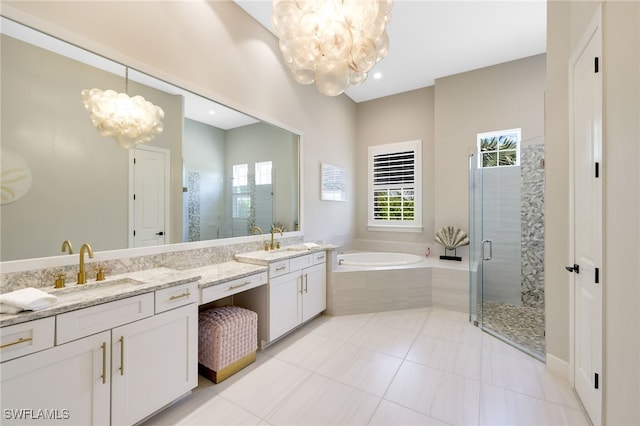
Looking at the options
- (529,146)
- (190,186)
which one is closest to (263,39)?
(190,186)

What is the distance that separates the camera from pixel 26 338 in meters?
1.10

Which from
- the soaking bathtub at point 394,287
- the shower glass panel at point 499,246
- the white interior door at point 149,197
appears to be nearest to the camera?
the white interior door at point 149,197

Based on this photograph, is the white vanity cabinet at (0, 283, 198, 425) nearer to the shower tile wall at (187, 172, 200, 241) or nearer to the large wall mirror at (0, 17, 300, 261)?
the large wall mirror at (0, 17, 300, 261)

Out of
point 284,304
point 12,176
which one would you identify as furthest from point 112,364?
point 284,304

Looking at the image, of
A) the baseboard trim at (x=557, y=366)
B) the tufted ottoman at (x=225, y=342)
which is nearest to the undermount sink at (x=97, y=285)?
the tufted ottoman at (x=225, y=342)

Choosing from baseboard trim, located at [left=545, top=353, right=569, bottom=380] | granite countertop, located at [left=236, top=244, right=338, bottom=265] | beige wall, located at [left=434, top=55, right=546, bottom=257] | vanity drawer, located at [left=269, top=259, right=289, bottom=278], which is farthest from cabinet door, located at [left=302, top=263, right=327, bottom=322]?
beige wall, located at [left=434, top=55, right=546, bottom=257]

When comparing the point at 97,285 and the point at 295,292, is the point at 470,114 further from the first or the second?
the point at 97,285

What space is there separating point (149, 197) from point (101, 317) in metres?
0.98

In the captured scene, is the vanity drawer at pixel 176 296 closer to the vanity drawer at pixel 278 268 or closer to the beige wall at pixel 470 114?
the vanity drawer at pixel 278 268

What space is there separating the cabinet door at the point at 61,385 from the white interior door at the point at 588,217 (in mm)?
2664

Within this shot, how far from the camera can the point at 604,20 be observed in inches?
55.0

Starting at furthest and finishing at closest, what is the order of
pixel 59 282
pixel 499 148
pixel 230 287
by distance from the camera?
pixel 499 148 → pixel 230 287 → pixel 59 282

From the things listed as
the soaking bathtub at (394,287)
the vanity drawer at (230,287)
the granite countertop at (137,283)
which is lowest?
the soaking bathtub at (394,287)

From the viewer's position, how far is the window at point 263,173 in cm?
304
